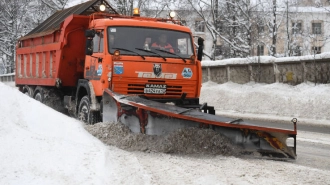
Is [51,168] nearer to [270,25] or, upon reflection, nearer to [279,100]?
[279,100]

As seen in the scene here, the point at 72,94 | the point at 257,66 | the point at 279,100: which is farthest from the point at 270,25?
the point at 72,94

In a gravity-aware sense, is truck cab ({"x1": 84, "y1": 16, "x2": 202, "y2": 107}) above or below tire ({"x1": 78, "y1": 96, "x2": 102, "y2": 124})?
above

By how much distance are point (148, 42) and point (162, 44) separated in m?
0.33

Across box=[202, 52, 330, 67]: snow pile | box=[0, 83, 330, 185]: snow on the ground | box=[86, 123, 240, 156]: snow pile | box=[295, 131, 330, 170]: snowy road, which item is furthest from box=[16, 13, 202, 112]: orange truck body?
box=[202, 52, 330, 67]: snow pile

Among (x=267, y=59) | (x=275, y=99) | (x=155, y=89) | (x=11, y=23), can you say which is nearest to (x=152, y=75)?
(x=155, y=89)

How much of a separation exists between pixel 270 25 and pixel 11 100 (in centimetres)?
2995

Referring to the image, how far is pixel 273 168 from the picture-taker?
671cm

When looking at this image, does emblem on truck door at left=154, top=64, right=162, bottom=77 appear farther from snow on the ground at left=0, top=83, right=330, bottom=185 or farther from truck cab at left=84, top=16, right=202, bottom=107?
snow on the ground at left=0, top=83, right=330, bottom=185

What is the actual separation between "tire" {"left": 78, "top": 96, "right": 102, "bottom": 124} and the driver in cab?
188 cm

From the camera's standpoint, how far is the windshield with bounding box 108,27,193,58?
9.86 meters

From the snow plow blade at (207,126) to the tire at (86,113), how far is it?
200cm

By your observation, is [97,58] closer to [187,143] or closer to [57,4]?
[187,143]

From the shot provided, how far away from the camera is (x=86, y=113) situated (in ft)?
35.3

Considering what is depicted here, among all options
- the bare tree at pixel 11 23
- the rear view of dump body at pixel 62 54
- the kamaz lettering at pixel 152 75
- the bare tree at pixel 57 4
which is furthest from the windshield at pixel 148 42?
the bare tree at pixel 11 23
